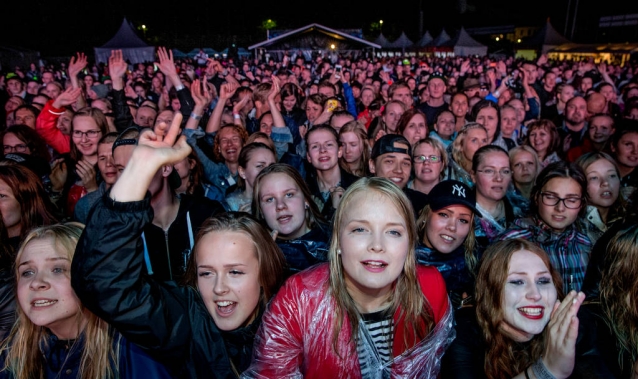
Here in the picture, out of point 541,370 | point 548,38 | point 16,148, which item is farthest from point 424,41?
point 541,370

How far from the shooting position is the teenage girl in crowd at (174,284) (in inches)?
57.9

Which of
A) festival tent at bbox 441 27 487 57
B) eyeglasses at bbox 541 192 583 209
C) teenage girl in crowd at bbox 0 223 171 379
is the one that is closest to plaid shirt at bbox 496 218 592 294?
eyeglasses at bbox 541 192 583 209

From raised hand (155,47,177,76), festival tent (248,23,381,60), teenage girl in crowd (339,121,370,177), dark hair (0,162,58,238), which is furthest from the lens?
festival tent (248,23,381,60)

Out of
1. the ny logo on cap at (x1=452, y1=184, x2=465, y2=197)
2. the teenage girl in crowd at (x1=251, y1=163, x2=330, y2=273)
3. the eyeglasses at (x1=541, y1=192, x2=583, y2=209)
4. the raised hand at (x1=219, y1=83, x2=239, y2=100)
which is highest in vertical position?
the raised hand at (x1=219, y1=83, x2=239, y2=100)

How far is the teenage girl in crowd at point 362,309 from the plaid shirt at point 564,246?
1169 mm

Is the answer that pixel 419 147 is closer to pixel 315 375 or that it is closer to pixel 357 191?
pixel 357 191

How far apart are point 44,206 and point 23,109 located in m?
3.45

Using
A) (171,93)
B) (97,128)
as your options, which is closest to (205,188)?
(97,128)

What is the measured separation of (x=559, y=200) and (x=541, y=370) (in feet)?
4.71

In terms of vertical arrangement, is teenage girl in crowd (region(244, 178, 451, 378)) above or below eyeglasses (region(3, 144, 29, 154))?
below

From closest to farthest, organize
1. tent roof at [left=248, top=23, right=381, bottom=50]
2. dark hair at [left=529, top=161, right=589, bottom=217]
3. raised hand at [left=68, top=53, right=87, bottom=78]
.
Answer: dark hair at [left=529, top=161, right=589, bottom=217] → raised hand at [left=68, top=53, right=87, bottom=78] → tent roof at [left=248, top=23, right=381, bottom=50]

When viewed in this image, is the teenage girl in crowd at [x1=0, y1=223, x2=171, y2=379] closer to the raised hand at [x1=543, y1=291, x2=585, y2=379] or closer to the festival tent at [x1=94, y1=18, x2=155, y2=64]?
the raised hand at [x1=543, y1=291, x2=585, y2=379]

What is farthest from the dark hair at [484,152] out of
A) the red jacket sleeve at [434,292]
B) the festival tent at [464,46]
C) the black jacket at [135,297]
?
the festival tent at [464,46]

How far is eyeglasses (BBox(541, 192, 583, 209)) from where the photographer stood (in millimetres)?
2887
